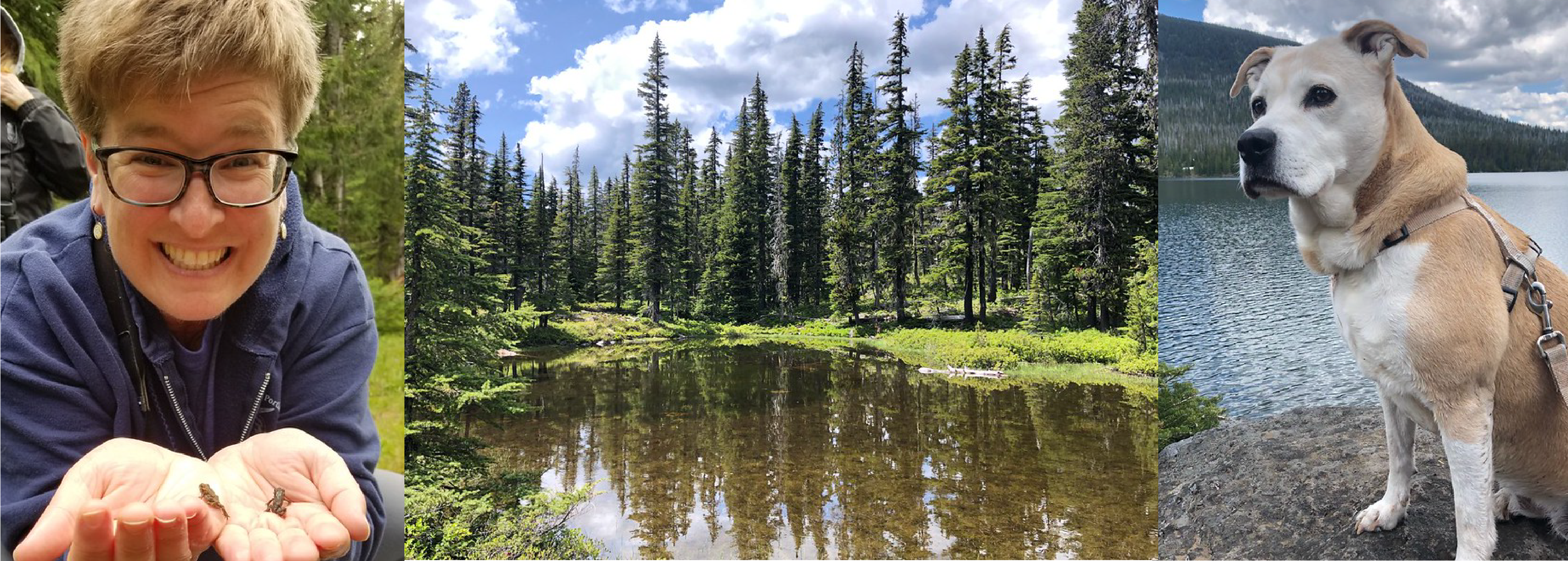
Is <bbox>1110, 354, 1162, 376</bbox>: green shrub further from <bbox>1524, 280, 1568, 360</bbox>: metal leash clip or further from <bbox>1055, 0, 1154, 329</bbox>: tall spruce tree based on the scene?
<bbox>1524, 280, 1568, 360</bbox>: metal leash clip

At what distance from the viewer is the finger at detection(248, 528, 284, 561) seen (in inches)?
50.1

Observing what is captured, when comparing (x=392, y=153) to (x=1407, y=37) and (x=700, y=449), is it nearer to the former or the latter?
(x=700, y=449)

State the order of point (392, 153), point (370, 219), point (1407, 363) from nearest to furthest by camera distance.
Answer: point (1407, 363) → point (370, 219) → point (392, 153)

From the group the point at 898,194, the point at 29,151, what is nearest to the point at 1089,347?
the point at 898,194

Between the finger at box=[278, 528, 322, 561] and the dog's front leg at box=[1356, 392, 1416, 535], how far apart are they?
8.82 ft

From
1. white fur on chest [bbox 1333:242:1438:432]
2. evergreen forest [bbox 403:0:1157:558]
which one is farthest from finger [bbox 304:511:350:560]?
evergreen forest [bbox 403:0:1157:558]

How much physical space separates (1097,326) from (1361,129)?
7.25ft

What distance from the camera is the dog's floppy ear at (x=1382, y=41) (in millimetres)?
2119

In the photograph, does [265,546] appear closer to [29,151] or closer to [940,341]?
[29,151]

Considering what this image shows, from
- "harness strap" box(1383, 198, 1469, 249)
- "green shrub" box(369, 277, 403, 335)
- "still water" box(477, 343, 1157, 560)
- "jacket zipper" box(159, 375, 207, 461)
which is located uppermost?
"harness strap" box(1383, 198, 1469, 249)

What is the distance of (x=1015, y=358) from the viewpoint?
14.8 ft

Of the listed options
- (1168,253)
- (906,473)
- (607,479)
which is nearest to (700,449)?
(607,479)

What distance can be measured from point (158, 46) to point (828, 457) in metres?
3.59

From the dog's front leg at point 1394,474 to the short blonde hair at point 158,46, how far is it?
294 centimetres
